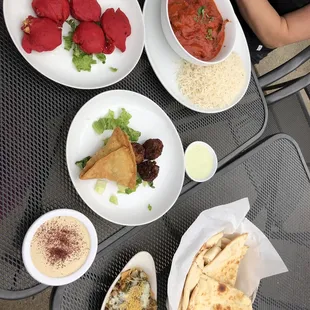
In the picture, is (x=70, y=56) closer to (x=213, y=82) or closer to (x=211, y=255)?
(x=213, y=82)

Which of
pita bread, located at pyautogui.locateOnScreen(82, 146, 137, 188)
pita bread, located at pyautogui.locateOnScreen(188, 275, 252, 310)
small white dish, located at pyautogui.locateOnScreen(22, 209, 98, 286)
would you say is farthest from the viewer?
pita bread, located at pyautogui.locateOnScreen(188, 275, 252, 310)

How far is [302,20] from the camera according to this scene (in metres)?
1.41

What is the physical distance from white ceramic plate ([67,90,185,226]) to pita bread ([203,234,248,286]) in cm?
20

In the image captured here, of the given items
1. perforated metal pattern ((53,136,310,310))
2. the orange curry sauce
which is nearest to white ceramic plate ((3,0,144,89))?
the orange curry sauce

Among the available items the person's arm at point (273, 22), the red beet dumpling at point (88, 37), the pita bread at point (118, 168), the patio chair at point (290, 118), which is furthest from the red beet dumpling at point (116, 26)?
the patio chair at point (290, 118)

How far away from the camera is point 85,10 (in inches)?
39.2

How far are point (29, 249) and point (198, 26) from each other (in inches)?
29.4

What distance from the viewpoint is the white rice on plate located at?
121 centimetres

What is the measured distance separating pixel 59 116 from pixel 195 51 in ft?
1.41

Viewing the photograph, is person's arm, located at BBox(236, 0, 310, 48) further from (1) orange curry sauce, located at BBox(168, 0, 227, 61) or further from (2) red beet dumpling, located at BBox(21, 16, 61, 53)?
(2) red beet dumpling, located at BBox(21, 16, 61, 53)

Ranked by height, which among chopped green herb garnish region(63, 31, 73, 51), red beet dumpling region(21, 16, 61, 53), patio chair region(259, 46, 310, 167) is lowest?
patio chair region(259, 46, 310, 167)

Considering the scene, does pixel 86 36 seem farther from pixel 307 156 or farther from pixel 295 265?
pixel 307 156

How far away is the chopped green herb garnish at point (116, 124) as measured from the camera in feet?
3.47

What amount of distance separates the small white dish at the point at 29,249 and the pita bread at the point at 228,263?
329mm
